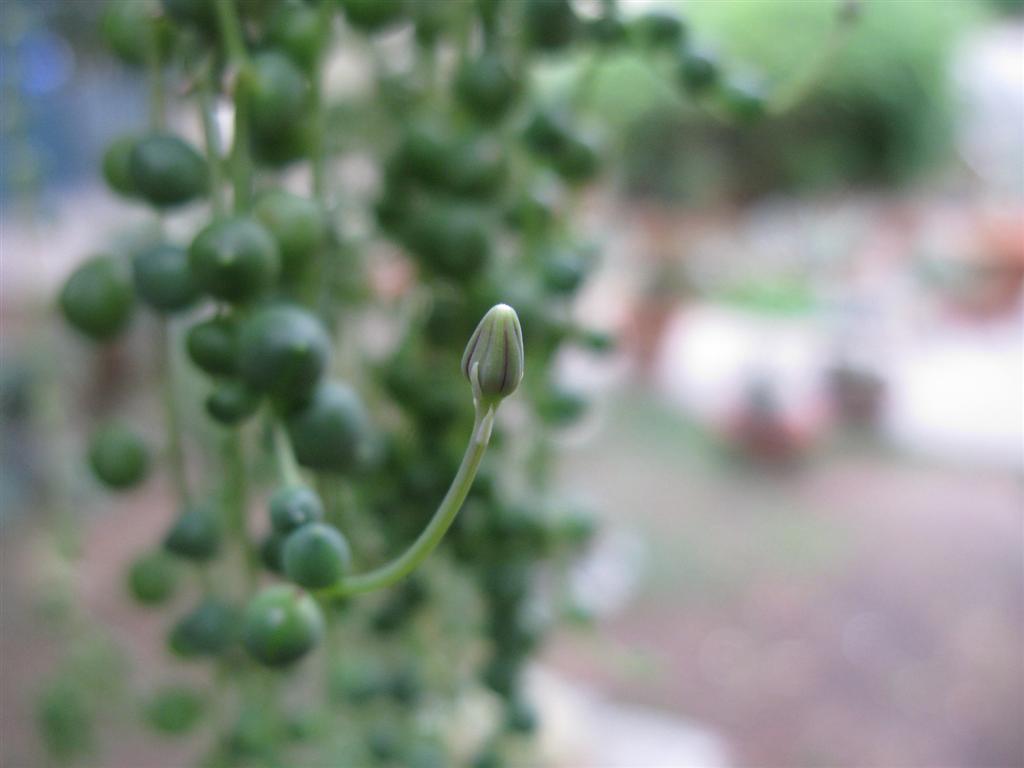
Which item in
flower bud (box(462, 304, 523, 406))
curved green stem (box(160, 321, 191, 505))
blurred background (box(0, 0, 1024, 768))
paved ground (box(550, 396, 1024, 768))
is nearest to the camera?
flower bud (box(462, 304, 523, 406))

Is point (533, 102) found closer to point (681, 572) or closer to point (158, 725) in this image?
point (158, 725)

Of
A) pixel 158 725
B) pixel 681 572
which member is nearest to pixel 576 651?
pixel 681 572

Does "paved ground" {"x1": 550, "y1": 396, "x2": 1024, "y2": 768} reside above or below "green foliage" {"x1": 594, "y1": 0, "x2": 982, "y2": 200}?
below

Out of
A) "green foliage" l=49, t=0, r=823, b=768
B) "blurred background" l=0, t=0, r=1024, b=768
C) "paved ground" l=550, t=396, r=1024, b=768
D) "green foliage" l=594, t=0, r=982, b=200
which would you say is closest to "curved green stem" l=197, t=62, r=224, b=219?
"green foliage" l=49, t=0, r=823, b=768

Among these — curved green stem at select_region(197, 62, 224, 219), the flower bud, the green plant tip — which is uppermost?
curved green stem at select_region(197, 62, 224, 219)

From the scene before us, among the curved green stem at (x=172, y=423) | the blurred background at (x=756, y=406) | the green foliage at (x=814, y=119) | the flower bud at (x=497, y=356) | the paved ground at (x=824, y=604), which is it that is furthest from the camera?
the green foliage at (x=814, y=119)

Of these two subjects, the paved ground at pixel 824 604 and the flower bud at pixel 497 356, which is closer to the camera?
the flower bud at pixel 497 356

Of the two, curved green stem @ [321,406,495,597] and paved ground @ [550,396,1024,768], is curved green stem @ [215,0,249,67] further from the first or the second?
paved ground @ [550,396,1024,768]

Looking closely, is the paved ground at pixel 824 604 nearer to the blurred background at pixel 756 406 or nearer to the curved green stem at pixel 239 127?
the blurred background at pixel 756 406

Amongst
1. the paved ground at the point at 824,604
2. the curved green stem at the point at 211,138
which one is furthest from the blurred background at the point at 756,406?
the curved green stem at the point at 211,138
